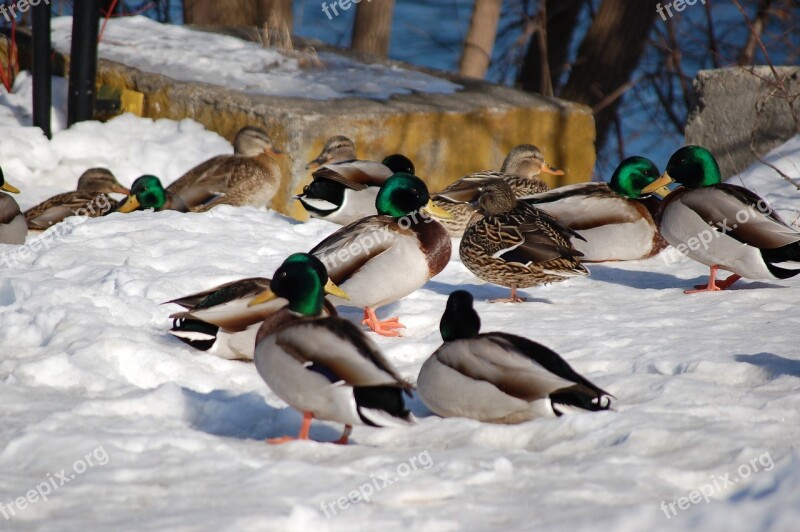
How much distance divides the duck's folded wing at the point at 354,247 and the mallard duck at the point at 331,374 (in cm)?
146

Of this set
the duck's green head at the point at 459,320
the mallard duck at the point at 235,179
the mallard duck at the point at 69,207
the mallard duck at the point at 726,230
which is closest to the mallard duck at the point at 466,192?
the mallard duck at the point at 235,179

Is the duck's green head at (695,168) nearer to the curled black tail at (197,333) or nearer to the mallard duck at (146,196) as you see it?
the curled black tail at (197,333)

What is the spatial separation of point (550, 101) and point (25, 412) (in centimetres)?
714

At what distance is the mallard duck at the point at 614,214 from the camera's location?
24.4 feet

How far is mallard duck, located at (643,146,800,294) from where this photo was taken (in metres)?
6.28

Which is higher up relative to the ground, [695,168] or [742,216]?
[695,168]

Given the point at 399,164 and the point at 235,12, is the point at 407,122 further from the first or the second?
the point at 235,12

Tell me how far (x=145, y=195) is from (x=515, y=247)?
10.6ft

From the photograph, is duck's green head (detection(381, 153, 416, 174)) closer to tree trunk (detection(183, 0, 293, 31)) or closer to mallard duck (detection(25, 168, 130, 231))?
mallard duck (detection(25, 168, 130, 231))

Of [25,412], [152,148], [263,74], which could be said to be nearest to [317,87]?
[263,74]

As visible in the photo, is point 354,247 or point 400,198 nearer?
point 354,247

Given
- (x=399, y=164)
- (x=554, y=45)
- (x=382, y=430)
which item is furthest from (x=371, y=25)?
(x=382, y=430)

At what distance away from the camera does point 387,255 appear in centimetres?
582

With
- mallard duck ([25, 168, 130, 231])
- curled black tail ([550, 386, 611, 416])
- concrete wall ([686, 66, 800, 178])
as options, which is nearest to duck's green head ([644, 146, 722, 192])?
concrete wall ([686, 66, 800, 178])
